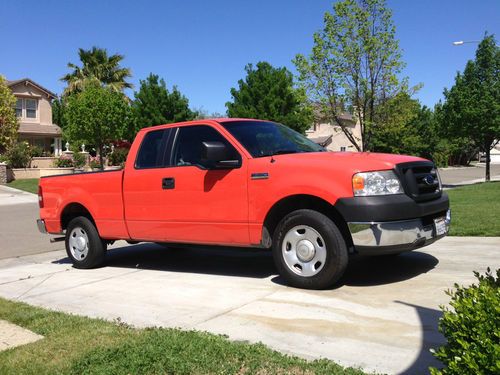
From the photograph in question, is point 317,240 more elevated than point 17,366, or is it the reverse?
point 317,240

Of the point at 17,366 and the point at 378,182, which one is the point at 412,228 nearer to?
the point at 378,182

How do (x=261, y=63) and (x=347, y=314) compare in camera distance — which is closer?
(x=347, y=314)

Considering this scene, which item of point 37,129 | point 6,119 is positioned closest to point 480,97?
point 6,119

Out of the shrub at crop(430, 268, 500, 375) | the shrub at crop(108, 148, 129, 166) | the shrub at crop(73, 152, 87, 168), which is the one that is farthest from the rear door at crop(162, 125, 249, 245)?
the shrub at crop(108, 148, 129, 166)

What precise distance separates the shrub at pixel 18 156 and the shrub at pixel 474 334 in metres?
36.8

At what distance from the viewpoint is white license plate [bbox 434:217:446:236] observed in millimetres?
5668

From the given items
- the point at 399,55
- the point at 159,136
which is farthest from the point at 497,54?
the point at 159,136

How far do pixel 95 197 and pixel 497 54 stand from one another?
22.5 m

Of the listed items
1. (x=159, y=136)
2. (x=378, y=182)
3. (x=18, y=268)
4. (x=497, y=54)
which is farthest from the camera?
(x=497, y=54)

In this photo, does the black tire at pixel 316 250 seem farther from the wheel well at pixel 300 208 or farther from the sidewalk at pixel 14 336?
the sidewalk at pixel 14 336

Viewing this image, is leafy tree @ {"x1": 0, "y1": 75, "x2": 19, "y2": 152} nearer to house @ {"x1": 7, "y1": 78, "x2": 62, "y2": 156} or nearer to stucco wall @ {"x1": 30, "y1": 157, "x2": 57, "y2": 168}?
stucco wall @ {"x1": 30, "y1": 157, "x2": 57, "y2": 168}

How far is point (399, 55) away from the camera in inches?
736

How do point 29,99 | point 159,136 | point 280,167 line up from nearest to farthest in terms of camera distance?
point 280,167 → point 159,136 → point 29,99

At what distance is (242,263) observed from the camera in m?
7.62
